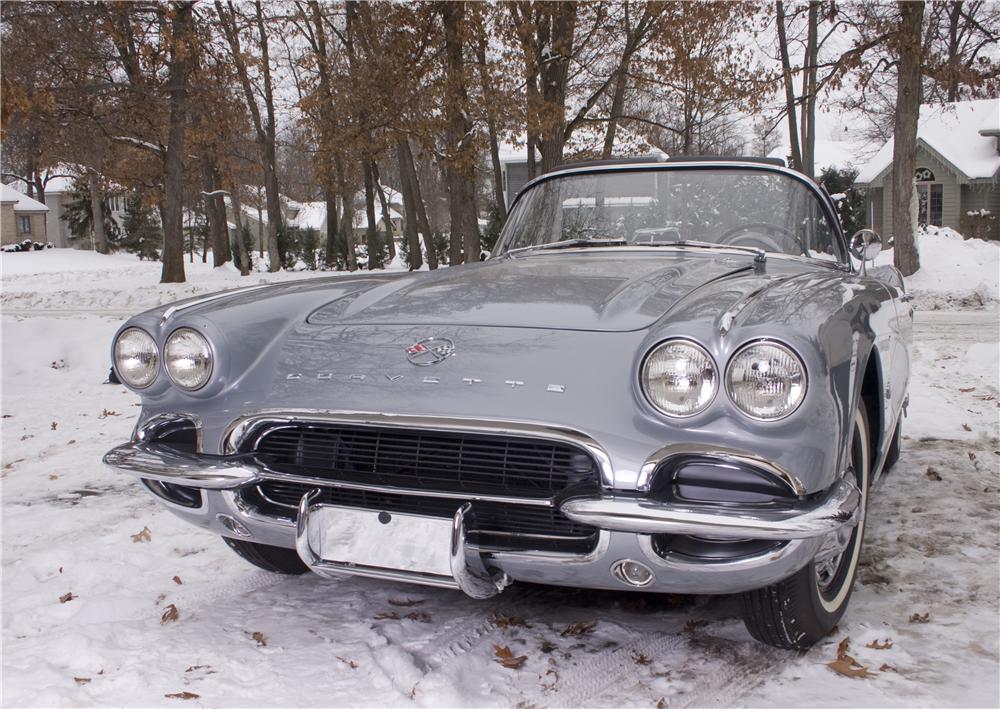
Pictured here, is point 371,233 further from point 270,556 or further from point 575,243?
point 270,556

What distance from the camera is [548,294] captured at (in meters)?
2.83

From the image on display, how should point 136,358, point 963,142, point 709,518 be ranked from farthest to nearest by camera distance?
point 963,142 → point 136,358 → point 709,518

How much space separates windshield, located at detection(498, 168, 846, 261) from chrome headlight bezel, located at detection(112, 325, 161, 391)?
69.2 inches

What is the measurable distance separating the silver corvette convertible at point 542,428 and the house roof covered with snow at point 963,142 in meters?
29.0

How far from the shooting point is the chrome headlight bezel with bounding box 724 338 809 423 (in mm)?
2123

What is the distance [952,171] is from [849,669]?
30970 millimetres

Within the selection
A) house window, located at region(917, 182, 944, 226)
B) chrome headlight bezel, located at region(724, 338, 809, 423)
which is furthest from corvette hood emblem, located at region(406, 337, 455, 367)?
house window, located at region(917, 182, 944, 226)

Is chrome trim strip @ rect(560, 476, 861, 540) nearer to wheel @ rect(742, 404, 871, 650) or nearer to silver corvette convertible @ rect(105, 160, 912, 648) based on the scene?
silver corvette convertible @ rect(105, 160, 912, 648)

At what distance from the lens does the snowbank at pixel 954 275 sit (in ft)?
40.7

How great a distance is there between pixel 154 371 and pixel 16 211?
59896 mm

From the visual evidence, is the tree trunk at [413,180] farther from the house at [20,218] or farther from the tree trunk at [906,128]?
the house at [20,218]

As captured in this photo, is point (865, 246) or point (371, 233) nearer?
point (865, 246)

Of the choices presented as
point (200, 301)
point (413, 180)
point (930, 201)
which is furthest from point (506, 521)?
point (930, 201)

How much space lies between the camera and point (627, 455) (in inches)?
85.3
